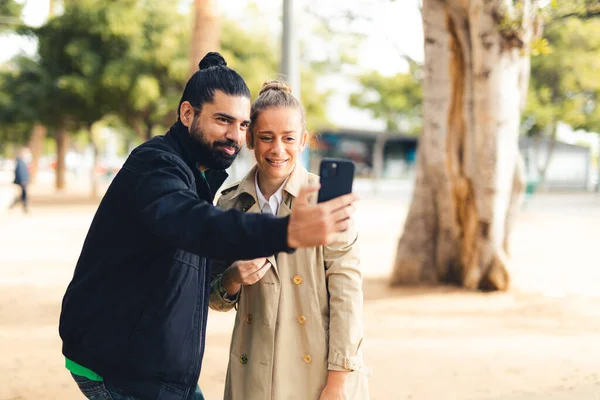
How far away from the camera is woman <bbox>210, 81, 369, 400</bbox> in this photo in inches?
91.4

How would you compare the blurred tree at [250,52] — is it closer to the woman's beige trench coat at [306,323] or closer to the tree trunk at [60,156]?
the tree trunk at [60,156]

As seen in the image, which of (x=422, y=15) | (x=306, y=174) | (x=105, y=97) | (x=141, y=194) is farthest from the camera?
(x=105, y=97)

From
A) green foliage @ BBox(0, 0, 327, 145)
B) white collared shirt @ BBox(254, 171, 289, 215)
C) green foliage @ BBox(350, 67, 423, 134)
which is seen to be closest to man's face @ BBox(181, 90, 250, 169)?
white collared shirt @ BBox(254, 171, 289, 215)

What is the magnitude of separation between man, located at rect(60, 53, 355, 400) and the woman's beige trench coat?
359 millimetres

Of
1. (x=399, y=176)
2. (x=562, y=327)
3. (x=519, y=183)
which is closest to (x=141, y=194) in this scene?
(x=562, y=327)

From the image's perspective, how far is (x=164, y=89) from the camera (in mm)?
23891

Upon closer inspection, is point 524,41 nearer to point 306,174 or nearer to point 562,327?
point 562,327

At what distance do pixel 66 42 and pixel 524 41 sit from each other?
20754 mm

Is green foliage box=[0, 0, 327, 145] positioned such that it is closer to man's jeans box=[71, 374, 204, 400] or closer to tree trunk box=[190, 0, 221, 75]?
tree trunk box=[190, 0, 221, 75]

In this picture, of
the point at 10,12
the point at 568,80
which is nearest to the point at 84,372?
the point at 10,12

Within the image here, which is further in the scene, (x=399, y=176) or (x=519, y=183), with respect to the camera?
(x=399, y=176)

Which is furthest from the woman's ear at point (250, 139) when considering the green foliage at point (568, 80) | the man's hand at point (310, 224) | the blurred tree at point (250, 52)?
the green foliage at point (568, 80)

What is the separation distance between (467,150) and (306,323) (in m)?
6.20

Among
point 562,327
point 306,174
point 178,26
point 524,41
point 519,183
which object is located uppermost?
point 178,26
